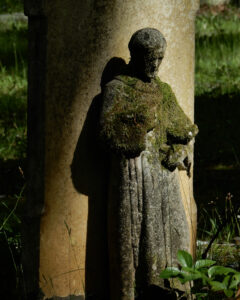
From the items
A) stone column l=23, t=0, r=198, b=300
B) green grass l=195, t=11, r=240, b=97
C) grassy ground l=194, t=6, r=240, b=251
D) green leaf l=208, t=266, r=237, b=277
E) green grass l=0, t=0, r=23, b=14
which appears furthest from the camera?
green grass l=0, t=0, r=23, b=14

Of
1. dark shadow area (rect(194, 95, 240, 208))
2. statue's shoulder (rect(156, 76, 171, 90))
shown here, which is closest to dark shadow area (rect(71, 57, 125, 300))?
statue's shoulder (rect(156, 76, 171, 90))

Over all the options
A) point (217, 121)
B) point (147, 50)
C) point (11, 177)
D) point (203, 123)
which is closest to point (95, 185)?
point (147, 50)

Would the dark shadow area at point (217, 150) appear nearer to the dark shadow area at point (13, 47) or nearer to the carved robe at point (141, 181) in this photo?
the carved robe at point (141, 181)

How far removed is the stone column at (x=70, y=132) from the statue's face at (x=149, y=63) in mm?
180

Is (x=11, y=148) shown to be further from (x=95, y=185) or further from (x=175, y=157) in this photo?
(x=175, y=157)

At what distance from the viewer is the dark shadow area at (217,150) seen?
6.43 m

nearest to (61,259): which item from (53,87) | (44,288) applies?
(44,288)

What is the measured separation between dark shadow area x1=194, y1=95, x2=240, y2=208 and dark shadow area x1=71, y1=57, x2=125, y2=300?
239cm

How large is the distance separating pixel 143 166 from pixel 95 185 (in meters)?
0.32

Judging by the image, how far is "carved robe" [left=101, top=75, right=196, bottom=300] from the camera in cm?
338

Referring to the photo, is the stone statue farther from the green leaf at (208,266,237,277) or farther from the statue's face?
the green leaf at (208,266,237,277)

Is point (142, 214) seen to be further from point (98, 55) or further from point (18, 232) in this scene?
point (18, 232)

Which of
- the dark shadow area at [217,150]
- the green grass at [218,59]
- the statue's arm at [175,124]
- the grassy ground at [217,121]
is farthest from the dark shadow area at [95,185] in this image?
the green grass at [218,59]

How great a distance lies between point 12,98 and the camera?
834 cm
